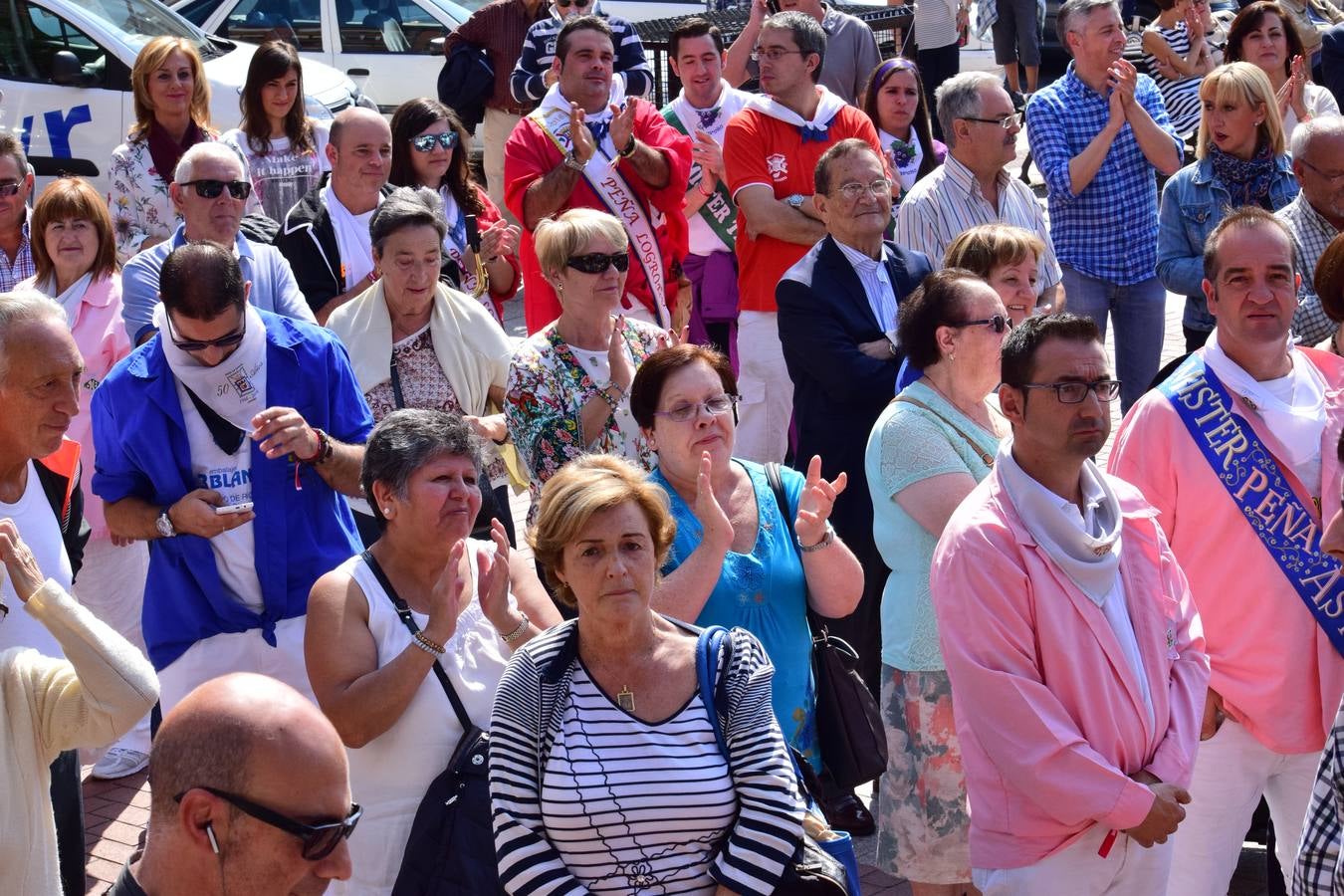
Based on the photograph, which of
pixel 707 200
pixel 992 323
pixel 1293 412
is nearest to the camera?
pixel 1293 412

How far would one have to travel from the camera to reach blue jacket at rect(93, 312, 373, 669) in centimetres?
504

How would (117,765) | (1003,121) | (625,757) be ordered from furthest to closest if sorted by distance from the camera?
(1003,121)
(117,765)
(625,757)

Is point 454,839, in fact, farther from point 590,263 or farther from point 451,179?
point 451,179

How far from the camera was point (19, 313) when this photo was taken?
4.50 m

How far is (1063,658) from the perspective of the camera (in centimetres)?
409

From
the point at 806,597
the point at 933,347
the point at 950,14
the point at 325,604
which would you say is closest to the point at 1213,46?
the point at 950,14

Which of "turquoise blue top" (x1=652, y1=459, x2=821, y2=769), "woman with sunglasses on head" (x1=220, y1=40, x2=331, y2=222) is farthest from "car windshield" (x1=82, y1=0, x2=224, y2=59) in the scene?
"turquoise blue top" (x1=652, y1=459, x2=821, y2=769)

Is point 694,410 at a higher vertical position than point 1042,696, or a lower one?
higher

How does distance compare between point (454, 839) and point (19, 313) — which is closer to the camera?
point (454, 839)

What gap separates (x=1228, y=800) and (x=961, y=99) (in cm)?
354

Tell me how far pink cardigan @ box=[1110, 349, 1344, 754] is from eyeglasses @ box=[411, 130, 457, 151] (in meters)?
3.85

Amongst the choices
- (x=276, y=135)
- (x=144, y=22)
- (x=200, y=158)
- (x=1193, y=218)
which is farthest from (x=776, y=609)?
(x=144, y=22)

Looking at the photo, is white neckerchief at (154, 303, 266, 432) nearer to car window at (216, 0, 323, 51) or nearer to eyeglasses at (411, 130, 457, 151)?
eyeglasses at (411, 130, 457, 151)

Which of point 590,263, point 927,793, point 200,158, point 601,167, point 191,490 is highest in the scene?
point 200,158
